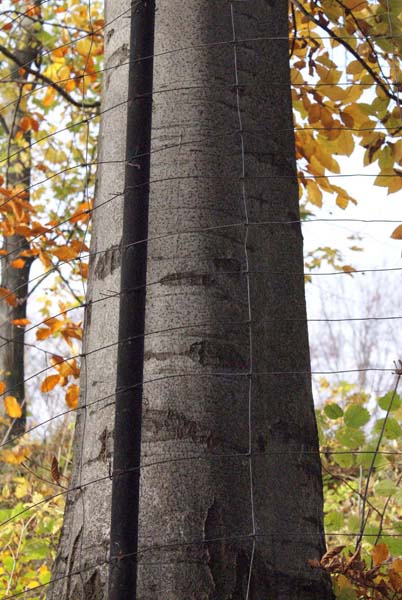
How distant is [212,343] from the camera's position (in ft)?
4.08

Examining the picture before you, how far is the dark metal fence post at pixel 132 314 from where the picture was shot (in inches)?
43.5

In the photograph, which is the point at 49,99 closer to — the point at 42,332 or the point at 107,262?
the point at 42,332

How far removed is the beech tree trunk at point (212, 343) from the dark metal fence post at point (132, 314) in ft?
0.16

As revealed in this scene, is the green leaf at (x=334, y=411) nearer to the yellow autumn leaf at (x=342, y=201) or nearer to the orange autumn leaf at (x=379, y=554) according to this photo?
the orange autumn leaf at (x=379, y=554)

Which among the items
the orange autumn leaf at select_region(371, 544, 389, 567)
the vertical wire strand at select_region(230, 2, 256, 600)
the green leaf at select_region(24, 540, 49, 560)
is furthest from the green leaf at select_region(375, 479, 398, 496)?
the green leaf at select_region(24, 540, 49, 560)

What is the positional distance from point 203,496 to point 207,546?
0.07 metres

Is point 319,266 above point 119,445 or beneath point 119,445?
above

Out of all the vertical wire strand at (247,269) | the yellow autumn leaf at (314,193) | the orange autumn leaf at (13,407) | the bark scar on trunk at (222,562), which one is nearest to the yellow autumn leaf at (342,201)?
the yellow autumn leaf at (314,193)

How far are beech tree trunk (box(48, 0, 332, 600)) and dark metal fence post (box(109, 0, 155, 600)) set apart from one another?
0.16 ft

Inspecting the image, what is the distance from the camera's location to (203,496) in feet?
3.80

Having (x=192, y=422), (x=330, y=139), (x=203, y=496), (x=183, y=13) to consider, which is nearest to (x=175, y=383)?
(x=192, y=422)

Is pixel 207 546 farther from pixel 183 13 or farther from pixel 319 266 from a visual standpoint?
pixel 319 266

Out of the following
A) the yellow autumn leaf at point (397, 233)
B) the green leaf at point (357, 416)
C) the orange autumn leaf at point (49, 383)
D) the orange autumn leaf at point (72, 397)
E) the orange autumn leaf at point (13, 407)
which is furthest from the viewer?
the orange autumn leaf at point (13, 407)

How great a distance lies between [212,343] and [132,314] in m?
0.14
